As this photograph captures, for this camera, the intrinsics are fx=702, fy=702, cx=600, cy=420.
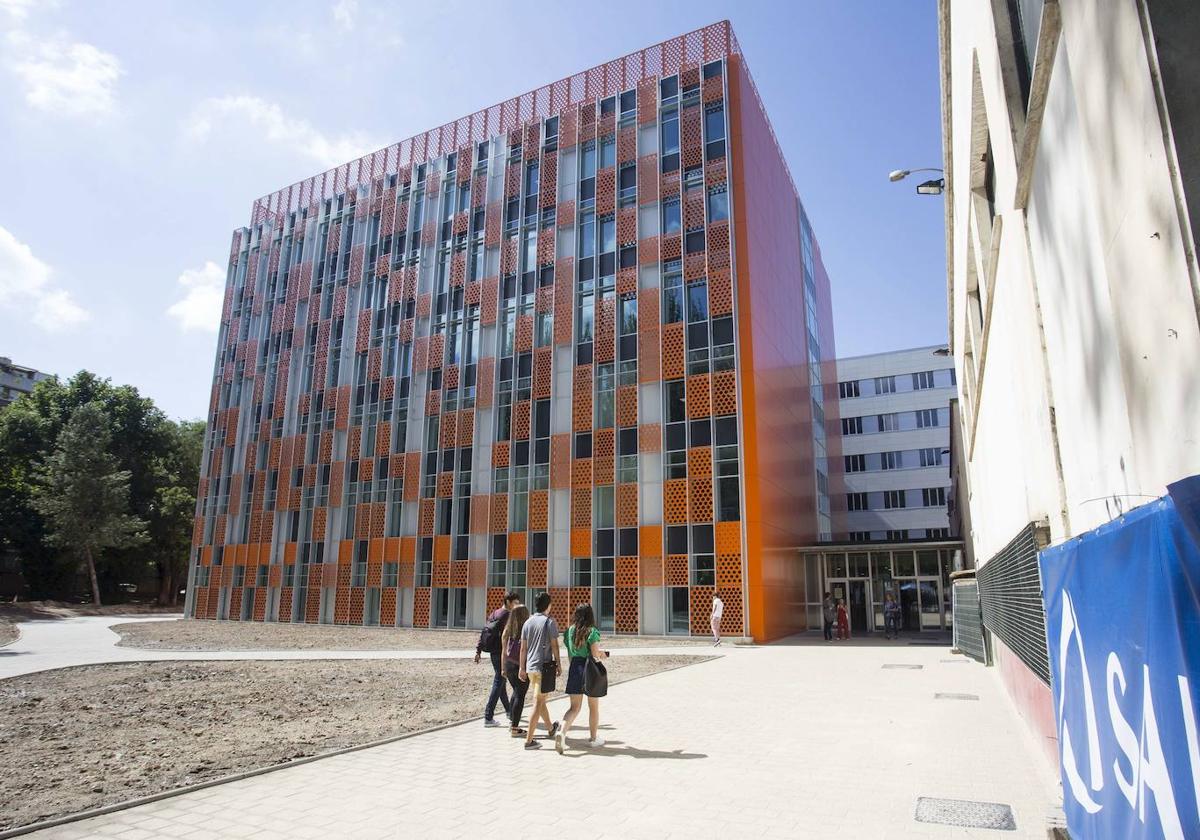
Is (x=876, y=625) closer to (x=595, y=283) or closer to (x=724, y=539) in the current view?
(x=724, y=539)

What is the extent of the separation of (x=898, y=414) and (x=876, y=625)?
25507mm

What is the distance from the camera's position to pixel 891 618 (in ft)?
96.8

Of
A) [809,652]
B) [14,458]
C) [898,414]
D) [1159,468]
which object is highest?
[898,414]

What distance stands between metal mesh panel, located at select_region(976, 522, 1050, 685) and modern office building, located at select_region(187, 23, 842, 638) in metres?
17.9

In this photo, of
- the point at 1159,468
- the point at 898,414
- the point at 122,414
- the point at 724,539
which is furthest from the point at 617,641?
the point at 122,414

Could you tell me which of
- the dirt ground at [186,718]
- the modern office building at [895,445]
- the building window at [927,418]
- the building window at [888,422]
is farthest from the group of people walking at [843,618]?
the building window at [888,422]

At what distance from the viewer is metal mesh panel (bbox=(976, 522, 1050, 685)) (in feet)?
18.5

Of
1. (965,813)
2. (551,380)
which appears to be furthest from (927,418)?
(965,813)

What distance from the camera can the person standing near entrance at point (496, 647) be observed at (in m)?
10.1

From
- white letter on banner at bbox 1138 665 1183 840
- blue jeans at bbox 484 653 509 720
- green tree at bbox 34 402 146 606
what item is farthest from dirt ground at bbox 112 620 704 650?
white letter on banner at bbox 1138 665 1183 840

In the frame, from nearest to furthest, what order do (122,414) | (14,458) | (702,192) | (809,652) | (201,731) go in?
(201,731), (809,652), (702,192), (14,458), (122,414)

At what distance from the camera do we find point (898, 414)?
53.3 m

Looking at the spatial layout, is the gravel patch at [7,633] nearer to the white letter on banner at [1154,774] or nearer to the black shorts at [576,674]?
the black shorts at [576,674]

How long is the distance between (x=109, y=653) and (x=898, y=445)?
49.2 metres
